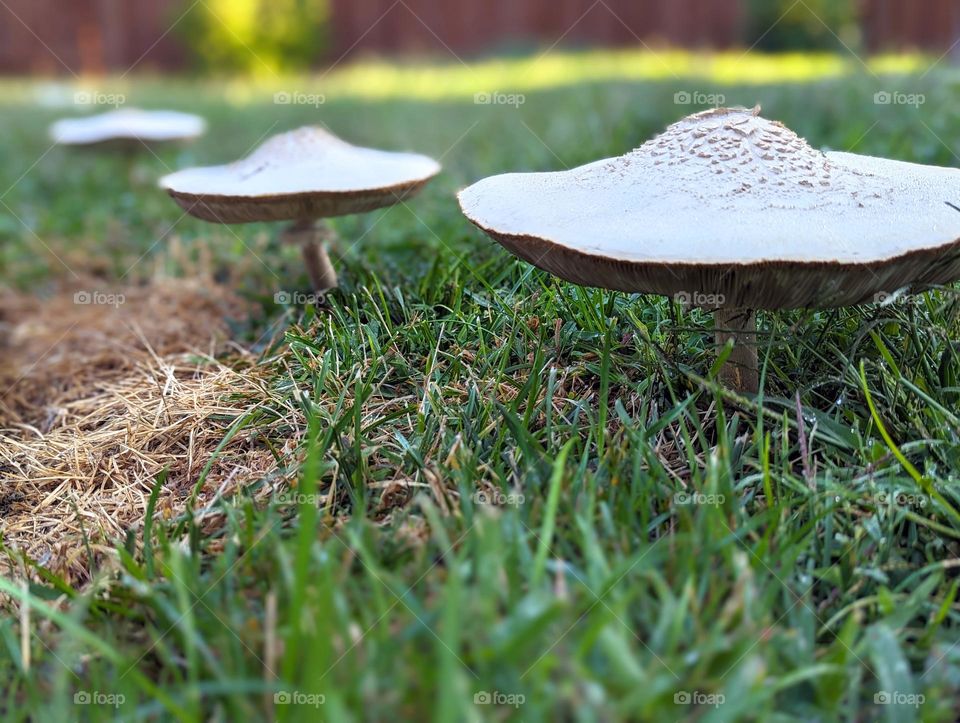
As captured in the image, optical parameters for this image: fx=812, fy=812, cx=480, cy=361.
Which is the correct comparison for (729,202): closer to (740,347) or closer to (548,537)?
(740,347)

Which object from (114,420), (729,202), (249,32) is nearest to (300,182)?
(114,420)

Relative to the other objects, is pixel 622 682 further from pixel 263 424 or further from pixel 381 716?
pixel 263 424

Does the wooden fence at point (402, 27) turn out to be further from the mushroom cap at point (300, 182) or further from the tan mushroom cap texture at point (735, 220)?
the tan mushroom cap texture at point (735, 220)

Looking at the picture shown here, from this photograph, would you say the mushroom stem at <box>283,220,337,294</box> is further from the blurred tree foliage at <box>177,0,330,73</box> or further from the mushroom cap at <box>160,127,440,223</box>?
the blurred tree foliage at <box>177,0,330,73</box>

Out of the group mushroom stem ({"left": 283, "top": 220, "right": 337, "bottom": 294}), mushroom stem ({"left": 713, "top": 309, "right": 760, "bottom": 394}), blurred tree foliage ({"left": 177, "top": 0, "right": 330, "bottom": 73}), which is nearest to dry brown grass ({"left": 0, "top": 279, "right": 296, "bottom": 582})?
mushroom stem ({"left": 283, "top": 220, "right": 337, "bottom": 294})

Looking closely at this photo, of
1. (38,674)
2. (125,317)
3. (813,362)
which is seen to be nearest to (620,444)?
(813,362)

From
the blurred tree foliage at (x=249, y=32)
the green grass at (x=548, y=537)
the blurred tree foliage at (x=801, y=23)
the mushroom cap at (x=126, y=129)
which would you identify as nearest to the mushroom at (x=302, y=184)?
the green grass at (x=548, y=537)

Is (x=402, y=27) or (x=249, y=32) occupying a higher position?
(x=249, y=32)
